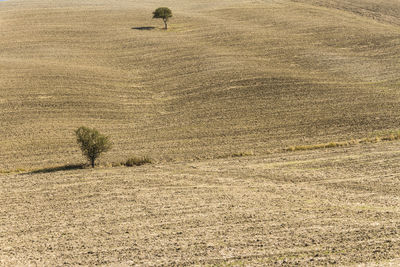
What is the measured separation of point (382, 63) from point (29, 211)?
4539 cm

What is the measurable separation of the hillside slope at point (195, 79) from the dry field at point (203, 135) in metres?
0.24

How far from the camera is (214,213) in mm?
19891

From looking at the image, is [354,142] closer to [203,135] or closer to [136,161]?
[203,135]

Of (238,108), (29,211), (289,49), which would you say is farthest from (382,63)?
(29,211)

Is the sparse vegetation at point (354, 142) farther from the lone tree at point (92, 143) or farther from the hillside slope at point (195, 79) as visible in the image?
the lone tree at point (92, 143)

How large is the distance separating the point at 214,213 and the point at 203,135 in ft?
53.4

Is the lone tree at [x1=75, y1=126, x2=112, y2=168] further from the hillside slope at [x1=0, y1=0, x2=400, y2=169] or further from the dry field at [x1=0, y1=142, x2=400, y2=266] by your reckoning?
the hillside slope at [x1=0, y1=0, x2=400, y2=169]

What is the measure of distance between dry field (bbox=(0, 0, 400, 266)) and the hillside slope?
0.78 feet

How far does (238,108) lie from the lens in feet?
136

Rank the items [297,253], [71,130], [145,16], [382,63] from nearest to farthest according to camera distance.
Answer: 1. [297,253]
2. [71,130]
3. [382,63]
4. [145,16]

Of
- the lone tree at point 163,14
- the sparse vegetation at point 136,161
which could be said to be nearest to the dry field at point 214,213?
the sparse vegetation at point 136,161

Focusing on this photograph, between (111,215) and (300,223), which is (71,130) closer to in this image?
(111,215)

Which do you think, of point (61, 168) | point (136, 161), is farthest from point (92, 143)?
point (136, 161)

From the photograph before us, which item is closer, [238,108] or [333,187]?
[333,187]
